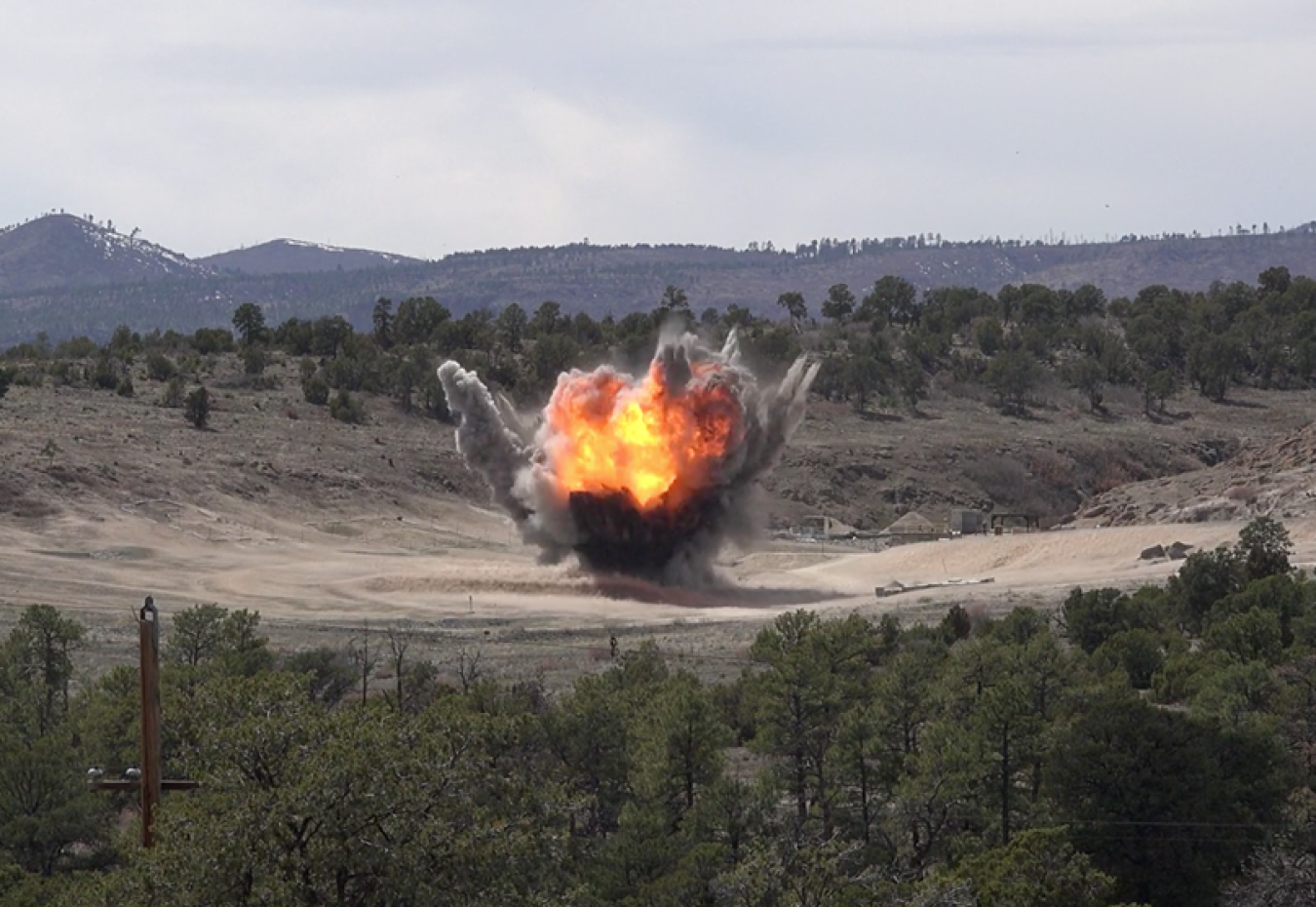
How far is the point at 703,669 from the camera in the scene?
72.6m

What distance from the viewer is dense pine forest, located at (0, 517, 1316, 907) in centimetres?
2692

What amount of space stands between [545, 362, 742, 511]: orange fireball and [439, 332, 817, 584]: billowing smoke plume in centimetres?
5

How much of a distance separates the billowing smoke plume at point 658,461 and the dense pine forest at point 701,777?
98.7ft

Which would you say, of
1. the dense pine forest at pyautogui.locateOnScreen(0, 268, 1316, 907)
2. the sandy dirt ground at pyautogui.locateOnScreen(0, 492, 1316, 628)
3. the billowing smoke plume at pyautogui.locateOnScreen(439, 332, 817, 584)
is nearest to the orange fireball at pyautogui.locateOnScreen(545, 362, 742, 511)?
the billowing smoke plume at pyautogui.locateOnScreen(439, 332, 817, 584)

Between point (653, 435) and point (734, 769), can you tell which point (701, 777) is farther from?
point (653, 435)

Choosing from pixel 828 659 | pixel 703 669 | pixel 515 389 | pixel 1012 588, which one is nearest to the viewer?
pixel 828 659

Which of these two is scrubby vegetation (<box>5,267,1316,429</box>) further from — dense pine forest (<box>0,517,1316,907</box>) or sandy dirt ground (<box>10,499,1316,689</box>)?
dense pine forest (<box>0,517,1316,907</box>)

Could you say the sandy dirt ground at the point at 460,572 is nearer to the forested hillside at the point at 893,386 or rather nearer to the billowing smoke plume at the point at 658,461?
the billowing smoke plume at the point at 658,461

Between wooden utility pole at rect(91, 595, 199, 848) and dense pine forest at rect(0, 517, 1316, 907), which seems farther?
dense pine forest at rect(0, 517, 1316, 907)

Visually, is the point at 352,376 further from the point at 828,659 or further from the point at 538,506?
the point at 828,659

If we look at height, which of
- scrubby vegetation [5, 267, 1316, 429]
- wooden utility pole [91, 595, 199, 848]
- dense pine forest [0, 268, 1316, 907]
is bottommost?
dense pine forest [0, 268, 1316, 907]

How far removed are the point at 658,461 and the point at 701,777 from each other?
50195 millimetres

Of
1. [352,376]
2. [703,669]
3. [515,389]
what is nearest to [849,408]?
[515,389]

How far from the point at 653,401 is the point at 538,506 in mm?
8070
